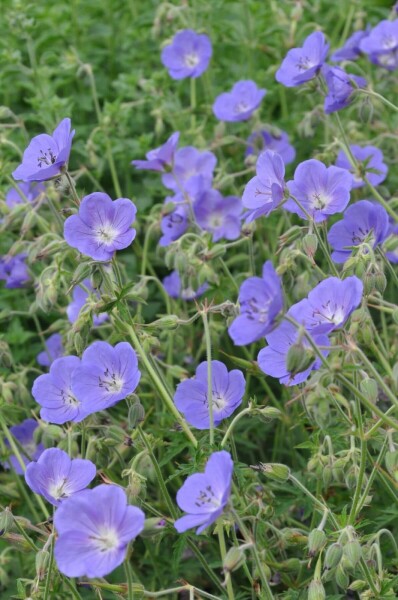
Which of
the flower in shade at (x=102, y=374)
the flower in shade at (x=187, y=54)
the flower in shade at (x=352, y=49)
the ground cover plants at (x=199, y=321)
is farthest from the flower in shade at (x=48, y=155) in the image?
the flower in shade at (x=352, y=49)

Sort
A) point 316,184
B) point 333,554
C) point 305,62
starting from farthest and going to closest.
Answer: point 305,62
point 316,184
point 333,554

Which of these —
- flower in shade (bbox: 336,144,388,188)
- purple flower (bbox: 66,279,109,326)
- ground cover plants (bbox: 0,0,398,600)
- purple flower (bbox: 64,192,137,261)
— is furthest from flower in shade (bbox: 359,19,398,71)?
purple flower (bbox: 64,192,137,261)

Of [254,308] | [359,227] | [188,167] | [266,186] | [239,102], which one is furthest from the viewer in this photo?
[239,102]

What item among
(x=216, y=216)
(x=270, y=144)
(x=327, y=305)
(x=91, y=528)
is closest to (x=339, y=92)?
(x=216, y=216)

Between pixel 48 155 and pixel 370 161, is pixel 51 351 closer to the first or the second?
pixel 48 155

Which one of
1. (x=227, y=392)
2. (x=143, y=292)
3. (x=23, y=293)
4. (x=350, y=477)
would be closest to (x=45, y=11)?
Answer: (x=23, y=293)

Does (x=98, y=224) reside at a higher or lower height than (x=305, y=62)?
higher

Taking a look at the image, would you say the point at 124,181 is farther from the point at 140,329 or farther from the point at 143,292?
the point at 140,329

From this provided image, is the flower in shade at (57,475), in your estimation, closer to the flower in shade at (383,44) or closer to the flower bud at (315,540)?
the flower bud at (315,540)

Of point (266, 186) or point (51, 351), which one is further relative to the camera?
point (51, 351)
